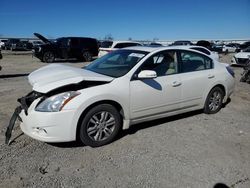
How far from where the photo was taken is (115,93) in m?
4.30

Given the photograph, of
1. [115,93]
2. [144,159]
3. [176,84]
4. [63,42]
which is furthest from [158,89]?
[63,42]

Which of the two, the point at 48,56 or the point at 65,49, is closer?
the point at 48,56

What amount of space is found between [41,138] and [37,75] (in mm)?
1248

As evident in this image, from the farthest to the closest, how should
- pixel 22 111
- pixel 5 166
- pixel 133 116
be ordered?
pixel 133 116 → pixel 22 111 → pixel 5 166

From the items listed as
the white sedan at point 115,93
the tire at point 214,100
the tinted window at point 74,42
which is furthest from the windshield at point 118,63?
the tinted window at point 74,42

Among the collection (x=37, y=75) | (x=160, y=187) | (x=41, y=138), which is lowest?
(x=160, y=187)

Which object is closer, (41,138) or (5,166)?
(5,166)

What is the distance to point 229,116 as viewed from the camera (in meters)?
6.05

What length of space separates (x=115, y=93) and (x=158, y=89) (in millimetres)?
899

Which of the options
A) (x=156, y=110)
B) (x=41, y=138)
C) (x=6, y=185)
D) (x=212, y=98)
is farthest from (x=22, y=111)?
(x=212, y=98)

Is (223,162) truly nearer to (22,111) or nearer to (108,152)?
(108,152)

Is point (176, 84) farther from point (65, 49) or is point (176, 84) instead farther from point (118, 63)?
point (65, 49)

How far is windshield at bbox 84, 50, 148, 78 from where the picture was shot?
473 cm

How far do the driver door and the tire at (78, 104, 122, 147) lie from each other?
0.37m
